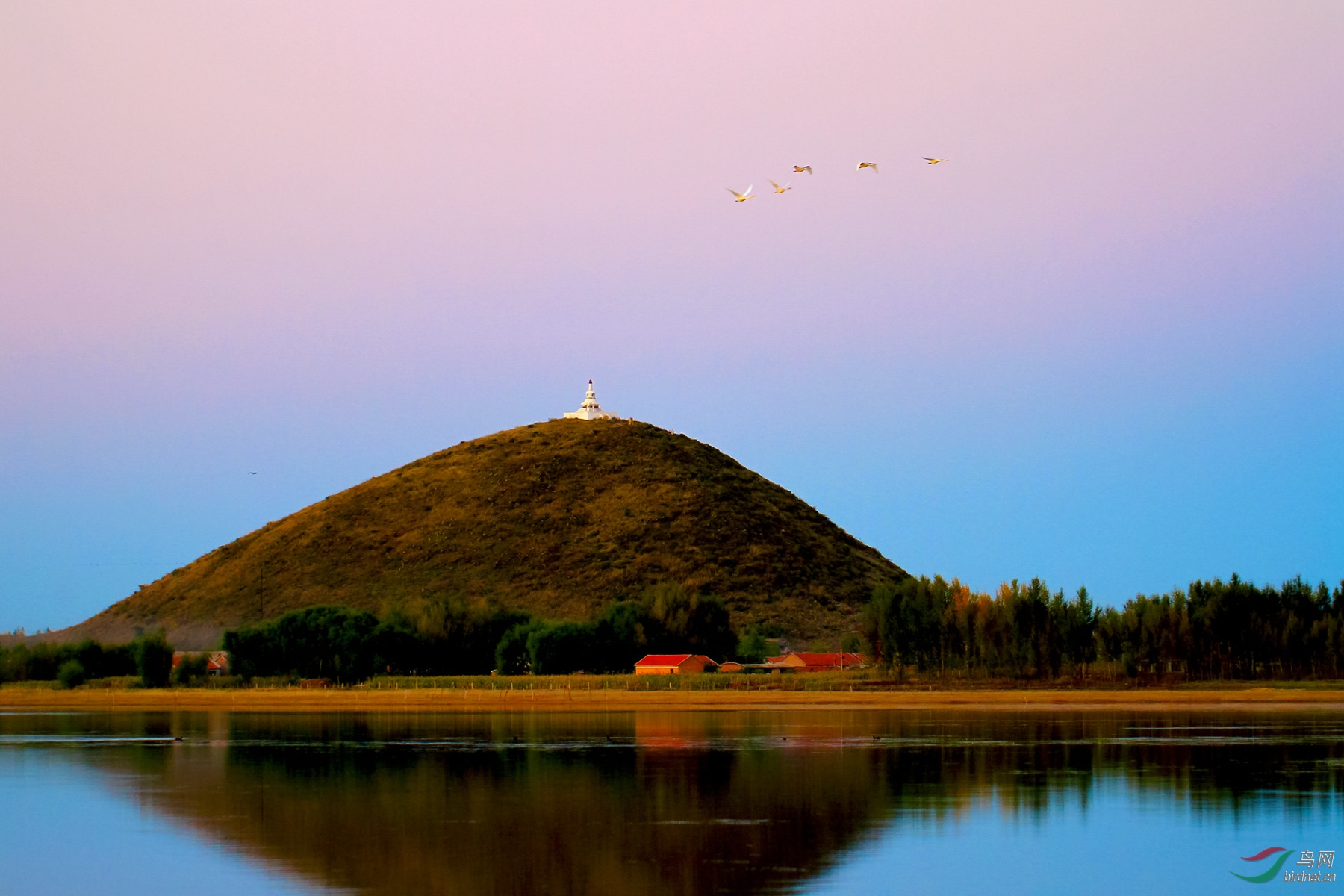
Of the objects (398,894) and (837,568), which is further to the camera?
(837,568)

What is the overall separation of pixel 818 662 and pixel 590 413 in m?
76.3

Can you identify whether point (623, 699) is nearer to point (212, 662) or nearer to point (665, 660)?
point (665, 660)

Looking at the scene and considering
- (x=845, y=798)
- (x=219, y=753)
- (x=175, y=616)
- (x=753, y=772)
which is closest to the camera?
(x=845, y=798)

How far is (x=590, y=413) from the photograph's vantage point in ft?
553

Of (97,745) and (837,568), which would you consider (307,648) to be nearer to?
(97,745)

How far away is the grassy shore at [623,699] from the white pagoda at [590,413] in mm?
79049

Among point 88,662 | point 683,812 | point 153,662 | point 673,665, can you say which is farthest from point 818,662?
point 683,812

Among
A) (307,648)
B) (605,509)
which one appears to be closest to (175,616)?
(605,509)

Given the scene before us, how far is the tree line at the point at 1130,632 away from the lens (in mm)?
75000

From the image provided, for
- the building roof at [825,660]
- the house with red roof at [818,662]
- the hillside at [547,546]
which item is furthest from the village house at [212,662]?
the building roof at [825,660]

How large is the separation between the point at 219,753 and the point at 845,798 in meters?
23.4

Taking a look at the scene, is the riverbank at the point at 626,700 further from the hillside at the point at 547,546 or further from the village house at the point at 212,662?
the hillside at the point at 547,546

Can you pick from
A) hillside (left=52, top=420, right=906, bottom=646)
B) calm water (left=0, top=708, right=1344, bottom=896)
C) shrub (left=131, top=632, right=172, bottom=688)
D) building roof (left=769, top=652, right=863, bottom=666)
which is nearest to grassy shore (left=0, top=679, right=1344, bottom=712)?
shrub (left=131, top=632, right=172, bottom=688)

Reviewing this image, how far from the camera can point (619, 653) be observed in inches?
3647
